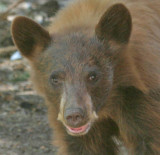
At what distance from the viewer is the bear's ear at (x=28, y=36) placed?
5.32 meters

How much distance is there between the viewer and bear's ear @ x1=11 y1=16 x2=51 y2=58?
532 cm

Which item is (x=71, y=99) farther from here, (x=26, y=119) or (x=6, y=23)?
(x=6, y=23)

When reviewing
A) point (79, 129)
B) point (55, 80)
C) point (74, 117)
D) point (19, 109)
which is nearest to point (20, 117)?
point (19, 109)

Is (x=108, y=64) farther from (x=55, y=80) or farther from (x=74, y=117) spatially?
(x=74, y=117)

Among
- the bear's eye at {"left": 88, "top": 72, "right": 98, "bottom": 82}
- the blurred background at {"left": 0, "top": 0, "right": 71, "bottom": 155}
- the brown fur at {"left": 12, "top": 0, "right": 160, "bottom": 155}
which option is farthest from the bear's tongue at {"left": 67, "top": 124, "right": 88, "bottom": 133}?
the blurred background at {"left": 0, "top": 0, "right": 71, "bottom": 155}

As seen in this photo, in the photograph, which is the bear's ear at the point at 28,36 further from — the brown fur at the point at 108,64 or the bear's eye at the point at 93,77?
the bear's eye at the point at 93,77

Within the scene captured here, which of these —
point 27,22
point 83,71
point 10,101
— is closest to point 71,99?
point 83,71

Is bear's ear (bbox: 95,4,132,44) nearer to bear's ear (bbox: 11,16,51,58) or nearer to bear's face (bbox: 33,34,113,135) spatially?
bear's face (bbox: 33,34,113,135)

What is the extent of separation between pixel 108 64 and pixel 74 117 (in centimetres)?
84

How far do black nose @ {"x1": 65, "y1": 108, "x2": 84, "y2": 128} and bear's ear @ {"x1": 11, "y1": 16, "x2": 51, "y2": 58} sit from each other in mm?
1071

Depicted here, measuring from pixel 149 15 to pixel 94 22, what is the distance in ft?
2.15

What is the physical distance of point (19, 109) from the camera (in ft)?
27.6

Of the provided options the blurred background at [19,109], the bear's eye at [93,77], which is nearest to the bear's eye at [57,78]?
the bear's eye at [93,77]

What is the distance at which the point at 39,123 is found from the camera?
7871mm
